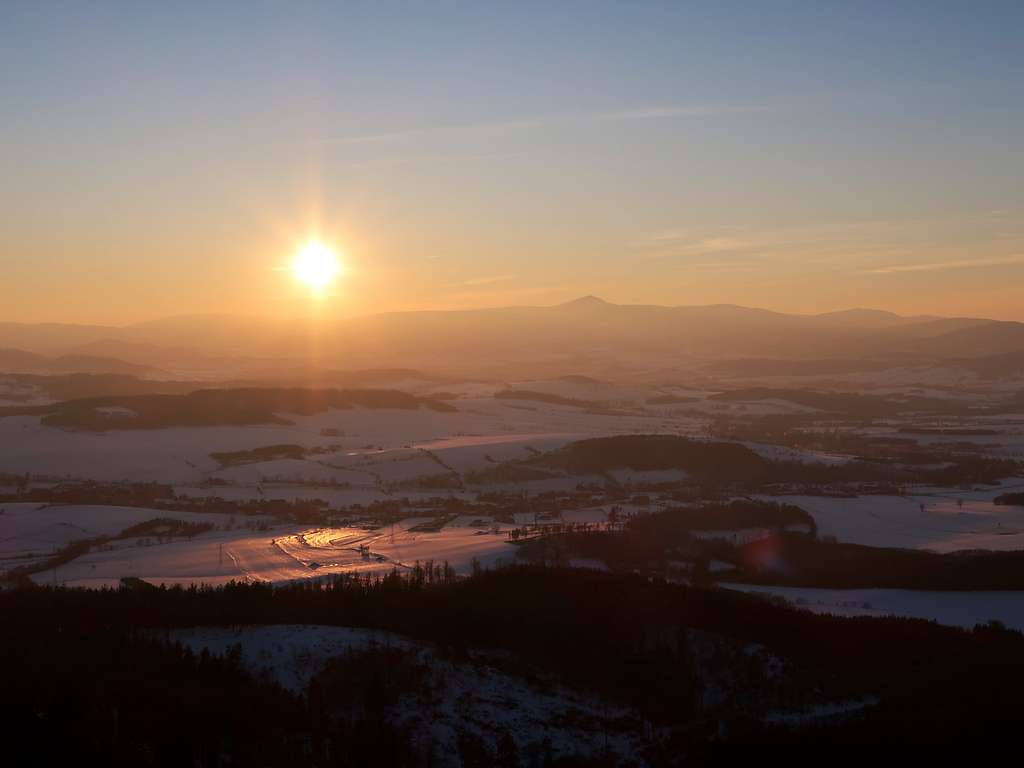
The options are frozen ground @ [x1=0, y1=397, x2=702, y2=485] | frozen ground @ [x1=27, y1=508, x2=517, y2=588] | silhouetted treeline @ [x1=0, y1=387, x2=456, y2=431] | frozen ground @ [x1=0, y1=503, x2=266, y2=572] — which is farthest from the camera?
silhouetted treeline @ [x1=0, y1=387, x2=456, y2=431]

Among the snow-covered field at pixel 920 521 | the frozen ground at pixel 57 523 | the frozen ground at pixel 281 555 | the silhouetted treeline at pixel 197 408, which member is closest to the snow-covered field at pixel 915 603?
the snow-covered field at pixel 920 521

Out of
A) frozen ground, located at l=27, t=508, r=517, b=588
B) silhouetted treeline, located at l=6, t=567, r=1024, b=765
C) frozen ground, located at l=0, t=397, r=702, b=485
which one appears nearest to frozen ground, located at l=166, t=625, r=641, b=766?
silhouetted treeline, located at l=6, t=567, r=1024, b=765

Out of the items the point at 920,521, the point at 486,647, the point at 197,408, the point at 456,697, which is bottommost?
the point at 920,521

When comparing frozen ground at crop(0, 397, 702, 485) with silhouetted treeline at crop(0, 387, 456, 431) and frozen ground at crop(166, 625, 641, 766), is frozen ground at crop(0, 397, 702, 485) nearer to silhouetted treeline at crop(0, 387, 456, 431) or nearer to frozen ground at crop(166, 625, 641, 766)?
silhouetted treeline at crop(0, 387, 456, 431)

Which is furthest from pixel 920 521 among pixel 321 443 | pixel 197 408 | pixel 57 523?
pixel 197 408

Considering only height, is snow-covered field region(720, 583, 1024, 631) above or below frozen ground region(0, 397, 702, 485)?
below

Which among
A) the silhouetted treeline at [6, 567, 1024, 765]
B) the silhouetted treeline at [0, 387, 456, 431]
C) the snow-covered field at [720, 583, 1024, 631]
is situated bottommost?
the snow-covered field at [720, 583, 1024, 631]

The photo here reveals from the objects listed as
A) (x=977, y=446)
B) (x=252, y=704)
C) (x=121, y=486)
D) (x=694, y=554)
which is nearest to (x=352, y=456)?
(x=121, y=486)

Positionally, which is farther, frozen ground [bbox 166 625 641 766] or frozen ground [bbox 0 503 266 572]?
frozen ground [bbox 0 503 266 572]

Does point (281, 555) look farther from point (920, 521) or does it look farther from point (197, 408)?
point (197, 408)

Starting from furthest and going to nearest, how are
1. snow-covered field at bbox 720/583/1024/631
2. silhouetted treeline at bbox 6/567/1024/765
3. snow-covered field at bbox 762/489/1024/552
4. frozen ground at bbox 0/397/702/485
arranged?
frozen ground at bbox 0/397/702/485 < snow-covered field at bbox 762/489/1024/552 < snow-covered field at bbox 720/583/1024/631 < silhouetted treeline at bbox 6/567/1024/765
